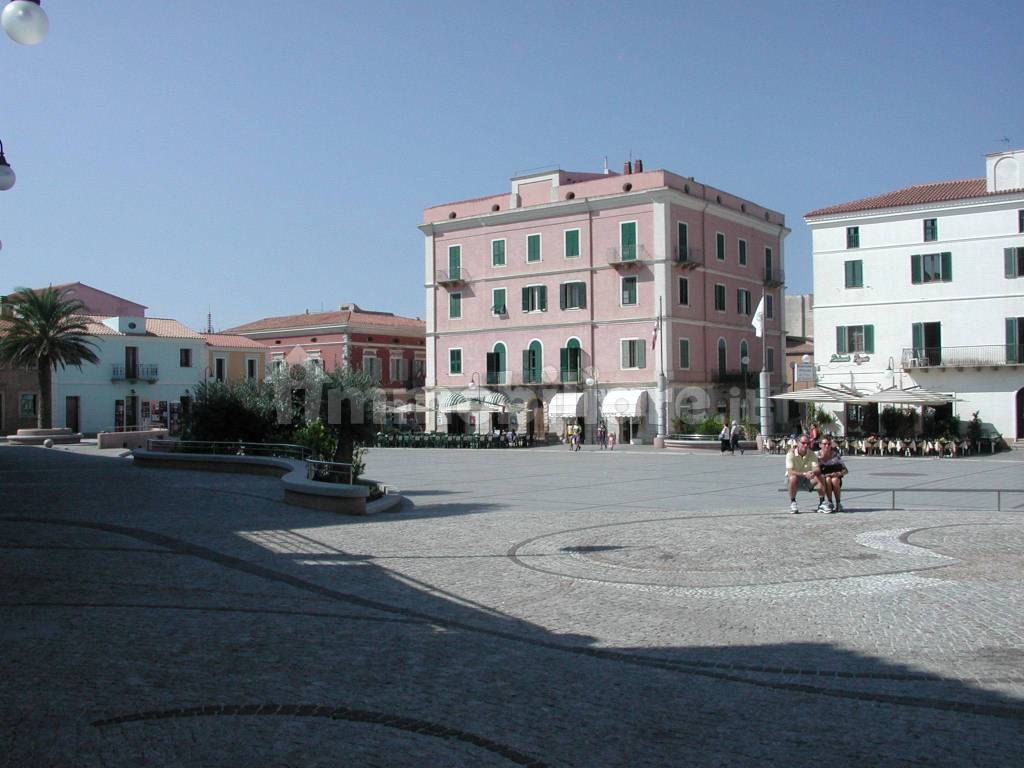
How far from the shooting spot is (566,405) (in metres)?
54.2

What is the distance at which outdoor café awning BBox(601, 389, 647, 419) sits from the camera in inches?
2032

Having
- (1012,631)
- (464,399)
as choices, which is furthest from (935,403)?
(1012,631)

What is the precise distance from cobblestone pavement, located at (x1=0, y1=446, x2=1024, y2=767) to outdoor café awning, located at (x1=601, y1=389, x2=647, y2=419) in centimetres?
3409

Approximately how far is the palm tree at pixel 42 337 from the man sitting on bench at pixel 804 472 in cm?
4656

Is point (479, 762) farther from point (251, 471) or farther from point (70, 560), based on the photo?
point (251, 471)

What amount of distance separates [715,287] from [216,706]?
52.4 m

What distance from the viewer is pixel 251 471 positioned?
24.2 meters

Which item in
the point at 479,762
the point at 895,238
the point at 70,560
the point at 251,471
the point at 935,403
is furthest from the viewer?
the point at 895,238

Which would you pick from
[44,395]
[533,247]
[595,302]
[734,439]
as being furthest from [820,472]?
[44,395]

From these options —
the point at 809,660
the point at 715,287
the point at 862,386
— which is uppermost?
the point at 715,287

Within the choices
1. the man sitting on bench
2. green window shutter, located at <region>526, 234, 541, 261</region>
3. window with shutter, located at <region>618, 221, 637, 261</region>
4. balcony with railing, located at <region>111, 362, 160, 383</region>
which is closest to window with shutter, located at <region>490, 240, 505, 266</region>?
green window shutter, located at <region>526, 234, 541, 261</region>

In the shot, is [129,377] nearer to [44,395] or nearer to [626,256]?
[44,395]

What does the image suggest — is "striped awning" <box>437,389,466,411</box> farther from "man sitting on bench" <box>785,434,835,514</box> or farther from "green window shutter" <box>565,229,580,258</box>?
"man sitting on bench" <box>785,434,835,514</box>

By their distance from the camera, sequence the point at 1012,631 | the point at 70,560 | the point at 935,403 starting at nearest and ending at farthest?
the point at 1012,631, the point at 70,560, the point at 935,403
